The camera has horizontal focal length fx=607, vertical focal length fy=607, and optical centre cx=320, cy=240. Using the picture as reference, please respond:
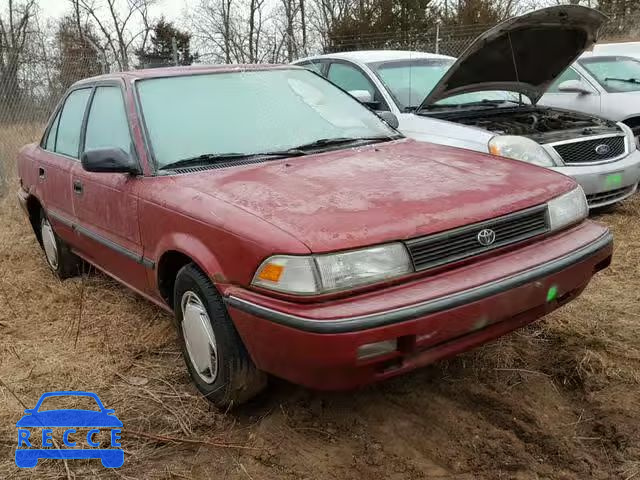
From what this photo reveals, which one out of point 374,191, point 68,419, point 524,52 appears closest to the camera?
point 374,191

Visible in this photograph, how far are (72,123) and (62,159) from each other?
0.90 feet

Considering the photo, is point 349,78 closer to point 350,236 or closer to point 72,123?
point 72,123

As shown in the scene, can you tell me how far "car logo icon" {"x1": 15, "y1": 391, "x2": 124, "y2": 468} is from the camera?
2.56 metres

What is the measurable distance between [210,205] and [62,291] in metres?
2.60

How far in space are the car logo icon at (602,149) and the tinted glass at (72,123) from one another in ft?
14.0

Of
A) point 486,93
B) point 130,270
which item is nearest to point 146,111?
point 130,270

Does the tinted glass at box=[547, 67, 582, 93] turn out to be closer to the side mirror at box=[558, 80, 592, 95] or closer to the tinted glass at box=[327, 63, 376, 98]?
the side mirror at box=[558, 80, 592, 95]

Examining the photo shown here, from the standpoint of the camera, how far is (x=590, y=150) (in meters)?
5.38

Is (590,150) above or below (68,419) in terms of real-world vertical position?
above

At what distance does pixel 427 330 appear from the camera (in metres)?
2.19

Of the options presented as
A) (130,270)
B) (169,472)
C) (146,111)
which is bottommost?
(169,472)

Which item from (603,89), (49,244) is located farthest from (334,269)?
(603,89)

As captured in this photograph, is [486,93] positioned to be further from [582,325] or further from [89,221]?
[89,221]

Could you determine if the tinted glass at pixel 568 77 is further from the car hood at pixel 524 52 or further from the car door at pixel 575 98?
the car hood at pixel 524 52
